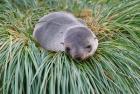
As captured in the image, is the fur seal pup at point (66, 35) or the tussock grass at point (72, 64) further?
the fur seal pup at point (66, 35)

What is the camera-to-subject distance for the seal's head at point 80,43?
4.80 m

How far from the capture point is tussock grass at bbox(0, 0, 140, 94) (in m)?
4.61

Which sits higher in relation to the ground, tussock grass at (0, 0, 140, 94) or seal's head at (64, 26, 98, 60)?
seal's head at (64, 26, 98, 60)

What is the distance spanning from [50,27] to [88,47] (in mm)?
655

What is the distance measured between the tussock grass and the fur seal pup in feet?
0.31

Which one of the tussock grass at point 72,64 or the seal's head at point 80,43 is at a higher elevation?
the seal's head at point 80,43

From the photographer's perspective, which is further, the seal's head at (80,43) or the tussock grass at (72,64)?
the seal's head at (80,43)

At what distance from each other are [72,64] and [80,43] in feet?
0.82

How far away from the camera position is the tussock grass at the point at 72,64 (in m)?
4.61

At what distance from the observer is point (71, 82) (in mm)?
4578

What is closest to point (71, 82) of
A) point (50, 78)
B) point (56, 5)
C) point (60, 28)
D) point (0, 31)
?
point (50, 78)

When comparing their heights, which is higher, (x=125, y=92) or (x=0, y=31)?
(x=0, y=31)

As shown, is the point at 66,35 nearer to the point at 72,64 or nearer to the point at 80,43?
the point at 80,43

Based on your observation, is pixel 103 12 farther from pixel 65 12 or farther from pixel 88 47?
pixel 88 47
